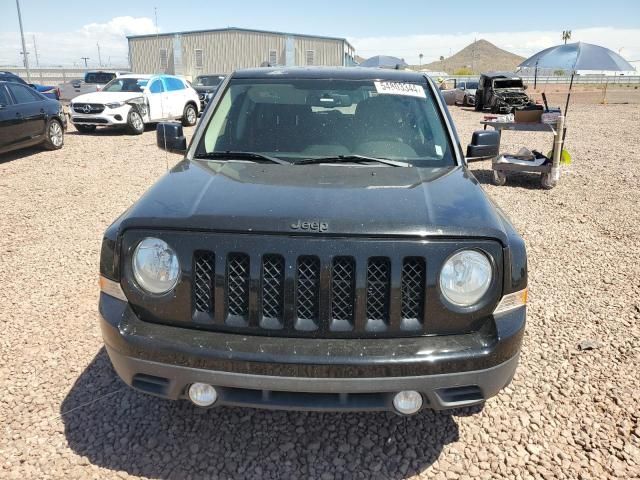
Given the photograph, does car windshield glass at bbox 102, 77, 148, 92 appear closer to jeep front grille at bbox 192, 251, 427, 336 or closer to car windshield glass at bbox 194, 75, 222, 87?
car windshield glass at bbox 194, 75, 222, 87

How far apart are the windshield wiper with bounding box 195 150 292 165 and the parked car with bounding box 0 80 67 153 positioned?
332 inches

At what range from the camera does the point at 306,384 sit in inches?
81.0

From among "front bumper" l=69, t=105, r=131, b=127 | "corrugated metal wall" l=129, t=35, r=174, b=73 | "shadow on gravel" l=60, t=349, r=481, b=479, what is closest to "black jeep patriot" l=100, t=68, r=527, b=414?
"shadow on gravel" l=60, t=349, r=481, b=479

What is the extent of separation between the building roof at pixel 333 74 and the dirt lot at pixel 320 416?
2097 millimetres

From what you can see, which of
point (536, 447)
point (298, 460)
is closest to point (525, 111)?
point (536, 447)

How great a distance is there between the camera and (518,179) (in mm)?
9555

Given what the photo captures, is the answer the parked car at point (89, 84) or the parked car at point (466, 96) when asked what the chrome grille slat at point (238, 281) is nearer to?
the parked car at point (89, 84)

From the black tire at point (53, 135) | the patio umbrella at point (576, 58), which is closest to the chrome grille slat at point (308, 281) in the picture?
the patio umbrella at point (576, 58)

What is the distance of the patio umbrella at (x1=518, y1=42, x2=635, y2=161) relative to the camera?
11172 millimetres

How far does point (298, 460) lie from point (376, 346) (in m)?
0.82

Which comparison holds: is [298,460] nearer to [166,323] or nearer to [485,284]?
[166,323]

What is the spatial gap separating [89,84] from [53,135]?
13124 mm

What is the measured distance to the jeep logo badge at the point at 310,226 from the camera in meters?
2.10

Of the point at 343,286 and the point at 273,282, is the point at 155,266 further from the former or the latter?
the point at 343,286
